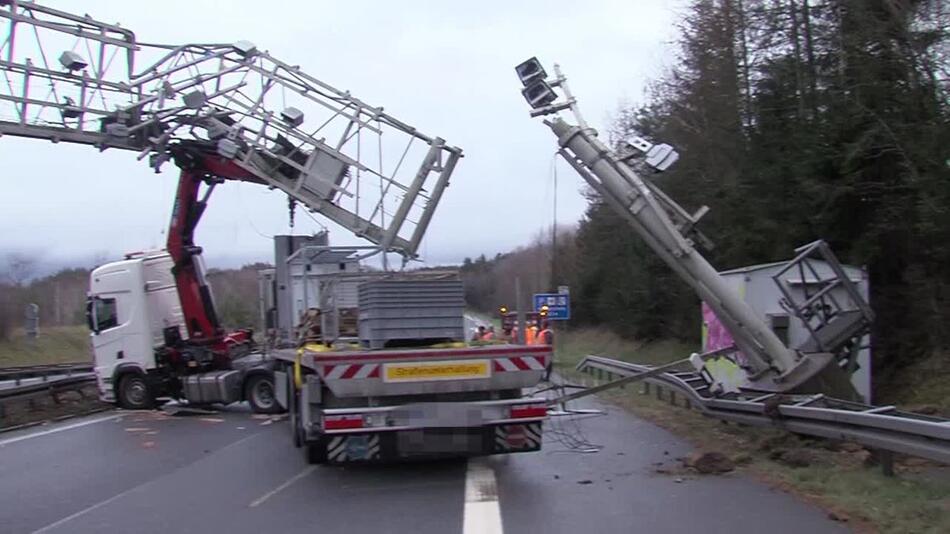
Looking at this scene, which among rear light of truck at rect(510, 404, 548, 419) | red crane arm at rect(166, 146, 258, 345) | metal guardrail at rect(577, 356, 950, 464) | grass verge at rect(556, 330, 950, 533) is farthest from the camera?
red crane arm at rect(166, 146, 258, 345)

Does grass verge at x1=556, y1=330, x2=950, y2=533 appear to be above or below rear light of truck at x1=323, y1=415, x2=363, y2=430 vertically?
below

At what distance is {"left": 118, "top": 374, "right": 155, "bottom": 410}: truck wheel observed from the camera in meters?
21.5

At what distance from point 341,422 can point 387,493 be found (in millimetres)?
928

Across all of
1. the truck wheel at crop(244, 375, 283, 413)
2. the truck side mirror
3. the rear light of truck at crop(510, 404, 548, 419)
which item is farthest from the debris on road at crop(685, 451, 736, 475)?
the truck side mirror

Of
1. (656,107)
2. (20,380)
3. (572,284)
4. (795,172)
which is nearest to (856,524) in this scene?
(795,172)

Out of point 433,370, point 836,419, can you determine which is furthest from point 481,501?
point 836,419

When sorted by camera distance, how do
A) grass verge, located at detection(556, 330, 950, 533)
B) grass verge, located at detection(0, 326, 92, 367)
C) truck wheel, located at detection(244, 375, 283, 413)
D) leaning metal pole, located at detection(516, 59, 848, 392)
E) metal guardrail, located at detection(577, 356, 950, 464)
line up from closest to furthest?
grass verge, located at detection(556, 330, 950, 533) < metal guardrail, located at detection(577, 356, 950, 464) < leaning metal pole, located at detection(516, 59, 848, 392) < truck wheel, located at detection(244, 375, 283, 413) < grass verge, located at detection(0, 326, 92, 367)

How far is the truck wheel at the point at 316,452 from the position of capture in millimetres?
12223

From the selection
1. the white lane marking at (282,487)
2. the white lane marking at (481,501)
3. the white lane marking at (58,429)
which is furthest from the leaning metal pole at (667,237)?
the white lane marking at (58,429)

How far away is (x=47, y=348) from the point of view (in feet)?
196

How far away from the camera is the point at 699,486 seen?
9969 millimetres

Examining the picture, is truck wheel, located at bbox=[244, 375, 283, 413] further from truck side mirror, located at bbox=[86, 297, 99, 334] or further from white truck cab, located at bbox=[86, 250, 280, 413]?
truck side mirror, located at bbox=[86, 297, 99, 334]

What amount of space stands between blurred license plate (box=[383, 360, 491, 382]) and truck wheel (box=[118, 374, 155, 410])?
1241 cm

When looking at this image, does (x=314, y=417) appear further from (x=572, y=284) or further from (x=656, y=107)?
(x=572, y=284)
